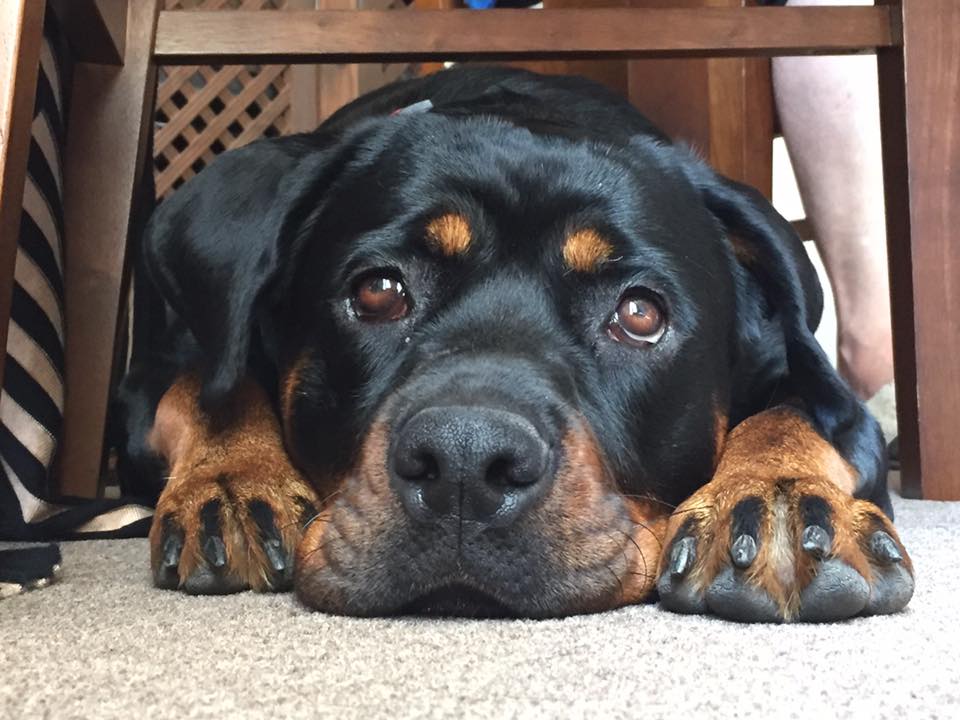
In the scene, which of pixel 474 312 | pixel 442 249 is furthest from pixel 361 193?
pixel 474 312

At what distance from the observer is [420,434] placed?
1.23 m

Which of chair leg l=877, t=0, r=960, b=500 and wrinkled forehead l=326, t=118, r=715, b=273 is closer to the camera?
wrinkled forehead l=326, t=118, r=715, b=273

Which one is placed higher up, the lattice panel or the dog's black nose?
the lattice panel

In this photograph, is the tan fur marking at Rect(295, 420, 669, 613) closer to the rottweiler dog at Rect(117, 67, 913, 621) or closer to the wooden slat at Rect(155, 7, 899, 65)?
the rottweiler dog at Rect(117, 67, 913, 621)

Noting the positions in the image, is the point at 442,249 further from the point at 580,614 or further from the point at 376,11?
the point at 376,11

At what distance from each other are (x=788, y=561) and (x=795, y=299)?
1.99 feet

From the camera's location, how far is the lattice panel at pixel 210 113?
6.47 meters

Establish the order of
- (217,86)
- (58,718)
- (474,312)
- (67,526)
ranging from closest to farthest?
(58,718) → (474,312) → (67,526) → (217,86)

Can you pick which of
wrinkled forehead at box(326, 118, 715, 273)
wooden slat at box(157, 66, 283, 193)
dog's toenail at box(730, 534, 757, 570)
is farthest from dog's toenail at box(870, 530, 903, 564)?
wooden slat at box(157, 66, 283, 193)

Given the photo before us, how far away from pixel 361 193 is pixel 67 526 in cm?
74

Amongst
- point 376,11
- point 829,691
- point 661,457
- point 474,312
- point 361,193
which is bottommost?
point 829,691

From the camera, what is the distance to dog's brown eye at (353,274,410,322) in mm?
1578

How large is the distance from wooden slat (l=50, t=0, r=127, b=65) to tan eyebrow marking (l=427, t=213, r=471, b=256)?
0.93 metres

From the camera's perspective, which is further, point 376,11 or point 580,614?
point 376,11
